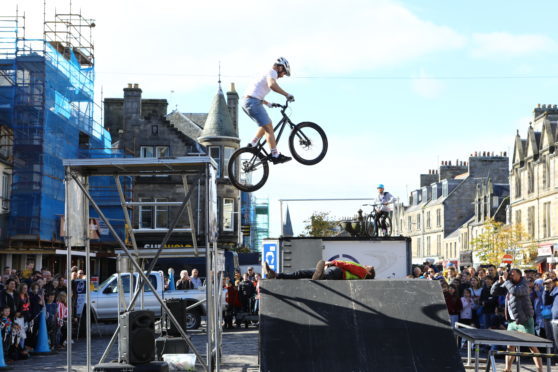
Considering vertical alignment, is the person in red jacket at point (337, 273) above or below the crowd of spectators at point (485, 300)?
above

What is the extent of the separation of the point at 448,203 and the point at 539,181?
3228cm

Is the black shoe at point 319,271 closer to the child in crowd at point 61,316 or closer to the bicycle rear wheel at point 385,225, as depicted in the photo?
the bicycle rear wheel at point 385,225

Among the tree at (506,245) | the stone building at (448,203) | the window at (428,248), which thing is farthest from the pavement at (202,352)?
the window at (428,248)

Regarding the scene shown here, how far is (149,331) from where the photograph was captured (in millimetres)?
9906

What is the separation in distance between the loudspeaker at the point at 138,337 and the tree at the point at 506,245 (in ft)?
167

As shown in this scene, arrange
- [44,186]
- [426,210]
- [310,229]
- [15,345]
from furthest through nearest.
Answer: [426,210] → [310,229] → [44,186] → [15,345]

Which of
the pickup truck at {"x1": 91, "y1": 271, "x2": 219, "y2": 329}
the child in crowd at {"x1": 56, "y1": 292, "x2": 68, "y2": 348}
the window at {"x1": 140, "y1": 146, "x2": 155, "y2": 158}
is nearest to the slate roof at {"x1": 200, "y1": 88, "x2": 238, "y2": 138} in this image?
the window at {"x1": 140, "y1": 146, "x2": 155, "y2": 158}

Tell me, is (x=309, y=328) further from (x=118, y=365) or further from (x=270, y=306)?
(x=118, y=365)

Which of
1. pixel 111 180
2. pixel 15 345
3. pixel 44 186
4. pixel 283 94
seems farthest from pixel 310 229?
pixel 283 94

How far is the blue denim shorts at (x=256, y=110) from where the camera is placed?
12086 millimetres

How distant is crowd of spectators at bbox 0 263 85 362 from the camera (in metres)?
16.8

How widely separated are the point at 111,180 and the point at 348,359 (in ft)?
136

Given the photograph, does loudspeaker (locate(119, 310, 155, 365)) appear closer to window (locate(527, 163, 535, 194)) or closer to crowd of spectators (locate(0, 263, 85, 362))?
crowd of spectators (locate(0, 263, 85, 362))

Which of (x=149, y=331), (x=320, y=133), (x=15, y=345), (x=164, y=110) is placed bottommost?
(x=15, y=345)
